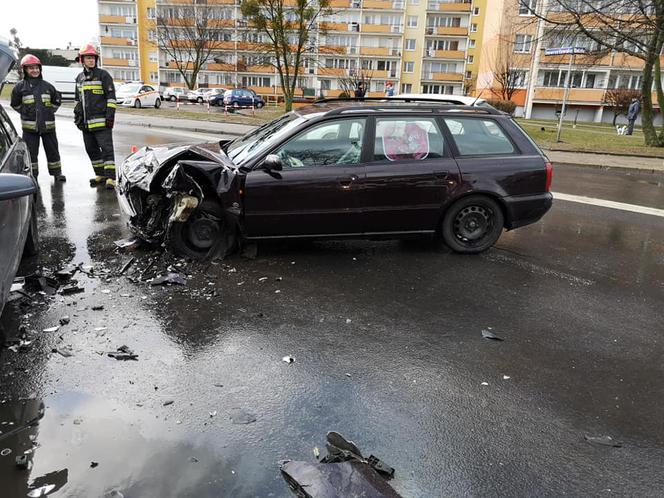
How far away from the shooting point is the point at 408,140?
596 centimetres

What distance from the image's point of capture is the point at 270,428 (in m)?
3.07

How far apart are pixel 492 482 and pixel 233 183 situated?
3809 mm

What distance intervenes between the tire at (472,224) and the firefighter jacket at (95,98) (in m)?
5.66

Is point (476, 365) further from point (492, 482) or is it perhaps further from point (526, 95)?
point (526, 95)

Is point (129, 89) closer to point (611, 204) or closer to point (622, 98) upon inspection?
point (611, 204)

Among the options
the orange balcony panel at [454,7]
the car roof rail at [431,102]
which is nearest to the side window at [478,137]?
the car roof rail at [431,102]

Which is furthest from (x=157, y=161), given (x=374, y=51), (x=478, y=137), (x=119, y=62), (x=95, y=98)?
(x=119, y=62)

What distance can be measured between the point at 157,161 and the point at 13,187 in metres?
2.77

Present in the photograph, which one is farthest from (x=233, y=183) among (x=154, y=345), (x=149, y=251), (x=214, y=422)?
(x=214, y=422)

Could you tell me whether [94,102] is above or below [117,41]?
below

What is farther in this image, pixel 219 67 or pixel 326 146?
pixel 219 67

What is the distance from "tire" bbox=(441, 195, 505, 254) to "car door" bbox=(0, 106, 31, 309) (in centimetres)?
427

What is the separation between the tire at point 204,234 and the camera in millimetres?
Answer: 5625

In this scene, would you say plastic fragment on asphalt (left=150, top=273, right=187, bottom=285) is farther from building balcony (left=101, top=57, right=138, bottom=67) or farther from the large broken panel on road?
building balcony (left=101, top=57, right=138, bottom=67)
